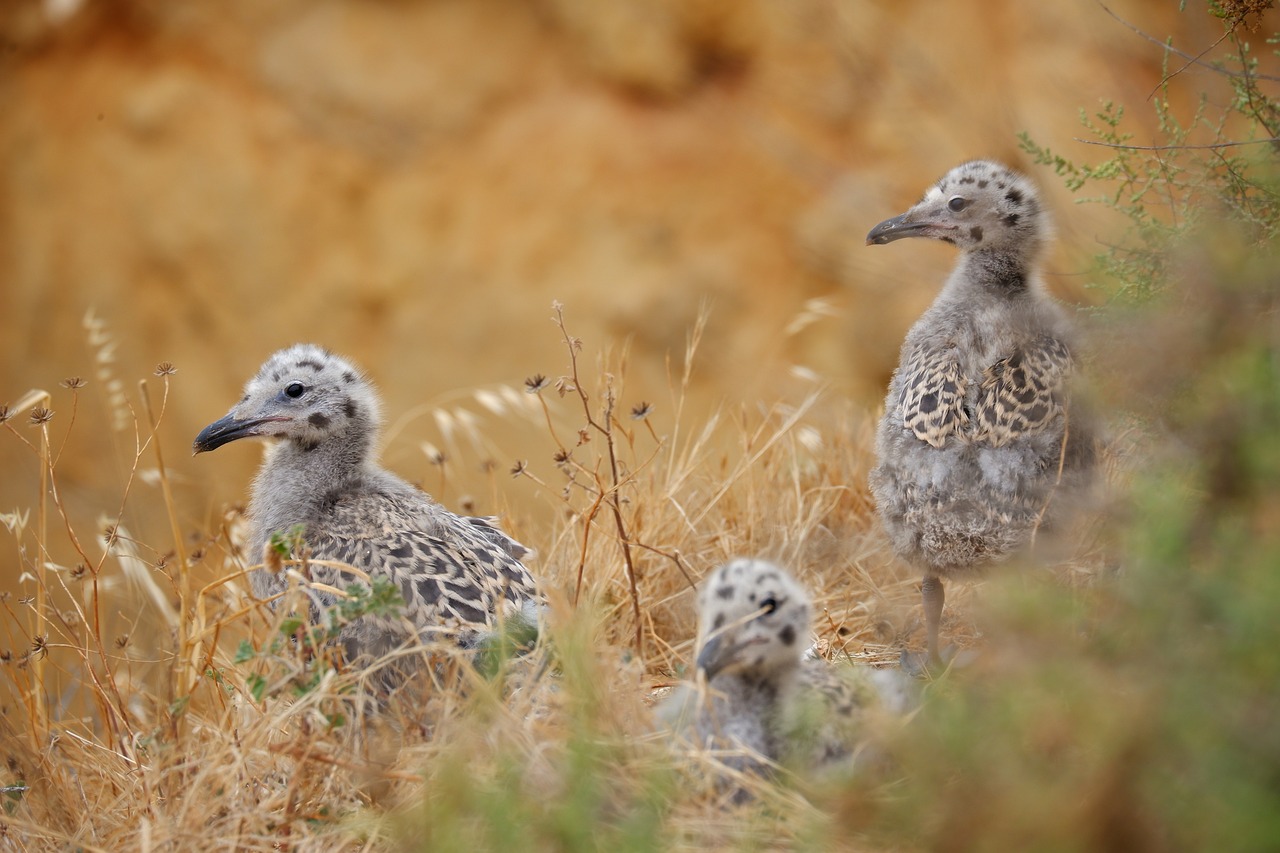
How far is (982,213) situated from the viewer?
4395 millimetres

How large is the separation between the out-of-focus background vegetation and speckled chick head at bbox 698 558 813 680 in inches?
10.5

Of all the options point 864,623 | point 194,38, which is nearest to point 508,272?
point 194,38

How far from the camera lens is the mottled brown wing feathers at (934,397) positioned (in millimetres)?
3914

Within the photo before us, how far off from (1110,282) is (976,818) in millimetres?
2183

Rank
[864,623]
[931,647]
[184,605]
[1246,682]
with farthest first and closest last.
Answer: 1. [864,623]
2. [931,647]
3. [184,605]
4. [1246,682]

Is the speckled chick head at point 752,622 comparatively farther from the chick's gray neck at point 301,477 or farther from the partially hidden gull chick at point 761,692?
the chick's gray neck at point 301,477

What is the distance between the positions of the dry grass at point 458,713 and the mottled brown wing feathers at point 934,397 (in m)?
0.74

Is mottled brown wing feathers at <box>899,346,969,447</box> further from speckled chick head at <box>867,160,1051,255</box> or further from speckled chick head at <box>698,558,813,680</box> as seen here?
speckled chick head at <box>698,558,813,680</box>

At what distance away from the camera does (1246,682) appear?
217 centimetres

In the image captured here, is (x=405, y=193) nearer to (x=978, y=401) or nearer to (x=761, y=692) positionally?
(x=978, y=401)

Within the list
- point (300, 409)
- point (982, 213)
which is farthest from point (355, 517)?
point (982, 213)

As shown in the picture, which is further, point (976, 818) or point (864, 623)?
point (864, 623)

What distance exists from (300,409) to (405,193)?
309 inches

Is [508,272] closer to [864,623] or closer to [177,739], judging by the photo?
[864,623]
